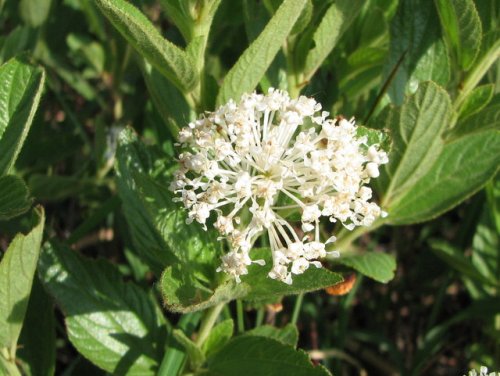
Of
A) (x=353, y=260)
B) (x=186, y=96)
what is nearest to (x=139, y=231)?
(x=186, y=96)

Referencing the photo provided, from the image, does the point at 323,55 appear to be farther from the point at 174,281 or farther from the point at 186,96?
the point at 174,281

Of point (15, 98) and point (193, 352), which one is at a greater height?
point (15, 98)

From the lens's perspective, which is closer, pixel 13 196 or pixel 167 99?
pixel 13 196

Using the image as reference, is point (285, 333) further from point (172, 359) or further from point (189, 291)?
point (189, 291)

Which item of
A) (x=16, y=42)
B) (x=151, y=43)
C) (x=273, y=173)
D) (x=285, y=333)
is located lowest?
(x=285, y=333)

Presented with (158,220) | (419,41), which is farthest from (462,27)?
(158,220)

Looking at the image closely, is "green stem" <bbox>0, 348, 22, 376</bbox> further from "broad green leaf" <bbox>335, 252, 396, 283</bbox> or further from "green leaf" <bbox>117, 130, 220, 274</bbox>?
"broad green leaf" <bbox>335, 252, 396, 283</bbox>

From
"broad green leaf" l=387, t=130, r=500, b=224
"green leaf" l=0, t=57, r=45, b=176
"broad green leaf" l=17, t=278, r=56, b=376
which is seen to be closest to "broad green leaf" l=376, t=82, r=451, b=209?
"broad green leaf" l=387, t=130, r=500, b=224

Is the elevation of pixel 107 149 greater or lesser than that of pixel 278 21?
lesser
